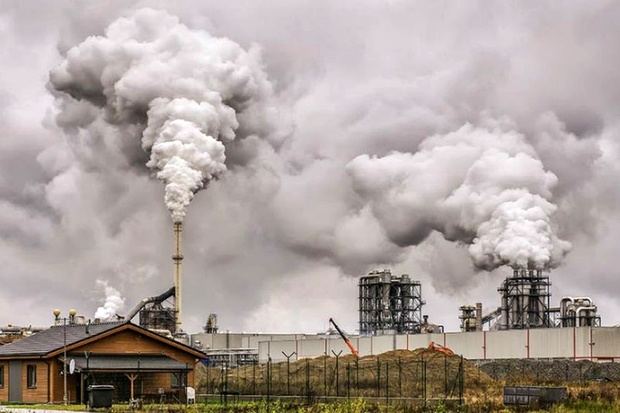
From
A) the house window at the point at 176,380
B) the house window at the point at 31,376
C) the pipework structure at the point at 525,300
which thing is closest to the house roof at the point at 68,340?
the house window at the point at 31,376

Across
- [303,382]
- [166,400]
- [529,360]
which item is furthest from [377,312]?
[166,400]

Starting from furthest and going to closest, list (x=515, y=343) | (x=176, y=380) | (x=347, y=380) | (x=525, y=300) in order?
(x=525, y=300) < (x=515, y=343) < (x=347, y=380) < (x=176, y=380)

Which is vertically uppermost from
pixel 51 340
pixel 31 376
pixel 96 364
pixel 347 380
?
pixel 51 340

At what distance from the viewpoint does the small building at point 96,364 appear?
54.7 metres

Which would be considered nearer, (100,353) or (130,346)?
(100,353)

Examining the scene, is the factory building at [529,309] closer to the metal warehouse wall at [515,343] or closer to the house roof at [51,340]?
the metal warehouse wall at [515,343]

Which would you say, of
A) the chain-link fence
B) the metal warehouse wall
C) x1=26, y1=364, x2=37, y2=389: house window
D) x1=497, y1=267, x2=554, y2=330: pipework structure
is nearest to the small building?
x1=26, y1=364, x2=37, y2=389: house window

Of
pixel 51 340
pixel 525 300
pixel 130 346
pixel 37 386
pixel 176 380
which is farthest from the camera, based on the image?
pixel 525 300

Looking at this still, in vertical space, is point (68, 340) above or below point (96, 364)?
above

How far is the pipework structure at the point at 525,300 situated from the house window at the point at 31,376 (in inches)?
1969

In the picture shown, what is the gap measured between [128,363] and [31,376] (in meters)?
5.30

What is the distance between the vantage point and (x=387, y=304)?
4309 inches

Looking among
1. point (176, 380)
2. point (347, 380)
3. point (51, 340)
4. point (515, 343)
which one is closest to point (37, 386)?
point (51, 340)

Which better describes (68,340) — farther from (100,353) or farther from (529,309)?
(529,309)
